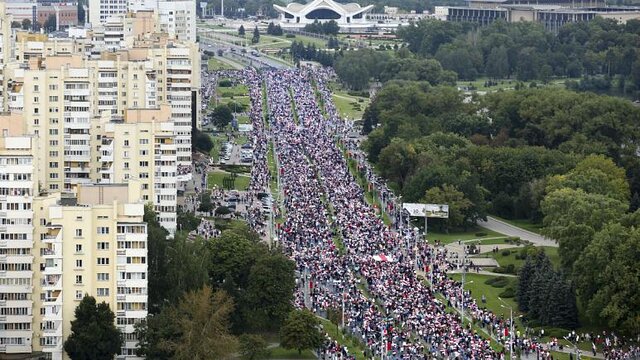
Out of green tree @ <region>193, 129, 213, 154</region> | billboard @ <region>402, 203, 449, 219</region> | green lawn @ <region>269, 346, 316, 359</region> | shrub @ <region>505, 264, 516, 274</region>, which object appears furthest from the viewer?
green tree @ <region>193, 129, 213, 154</region>

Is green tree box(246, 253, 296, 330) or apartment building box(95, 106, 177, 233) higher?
apartment building box(95, 106, 177, 233)

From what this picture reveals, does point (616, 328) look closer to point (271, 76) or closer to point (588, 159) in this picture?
point (588, 159)

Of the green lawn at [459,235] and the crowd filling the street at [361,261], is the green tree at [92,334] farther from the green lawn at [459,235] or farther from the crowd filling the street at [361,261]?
the green lawn at [459,235]

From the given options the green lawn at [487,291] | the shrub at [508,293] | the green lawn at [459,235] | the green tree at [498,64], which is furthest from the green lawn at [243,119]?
the shrub at [508,293]

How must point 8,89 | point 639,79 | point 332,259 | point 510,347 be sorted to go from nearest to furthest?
point 510,347
point 332,259
point 8,89
point 639,79

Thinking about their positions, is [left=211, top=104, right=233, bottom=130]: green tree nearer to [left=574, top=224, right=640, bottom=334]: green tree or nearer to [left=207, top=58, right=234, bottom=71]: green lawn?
[left=207, top=58, right=234, bottom=71]: green lawn

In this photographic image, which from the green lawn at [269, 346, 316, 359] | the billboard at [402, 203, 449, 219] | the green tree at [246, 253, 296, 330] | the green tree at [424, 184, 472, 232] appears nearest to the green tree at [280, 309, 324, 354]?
the green lawn at [269, 346, 316, 359]

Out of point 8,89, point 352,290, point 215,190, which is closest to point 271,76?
point 215,190
